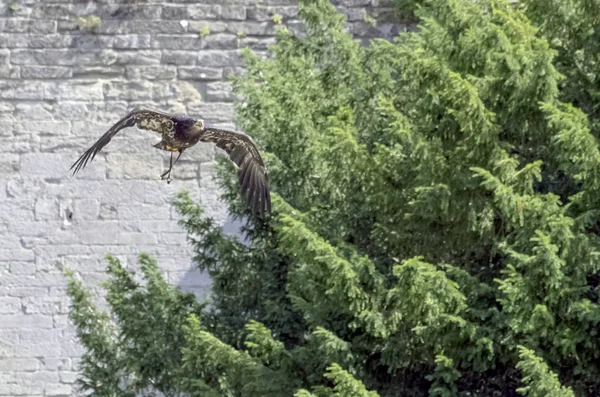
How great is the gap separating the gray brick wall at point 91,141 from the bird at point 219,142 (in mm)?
3004

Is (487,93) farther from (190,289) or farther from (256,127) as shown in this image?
(190,289)

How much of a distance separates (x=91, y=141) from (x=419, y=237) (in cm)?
382

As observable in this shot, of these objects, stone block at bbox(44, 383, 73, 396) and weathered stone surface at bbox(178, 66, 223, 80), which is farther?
weathered stone surface at bbox(178, 66, 223, 80)

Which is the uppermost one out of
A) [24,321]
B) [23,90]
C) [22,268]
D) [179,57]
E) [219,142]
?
[219,142]

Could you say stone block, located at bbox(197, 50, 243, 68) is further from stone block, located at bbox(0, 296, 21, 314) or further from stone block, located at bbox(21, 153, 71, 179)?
stone block, located at bbox(0, 296, 21, 314)

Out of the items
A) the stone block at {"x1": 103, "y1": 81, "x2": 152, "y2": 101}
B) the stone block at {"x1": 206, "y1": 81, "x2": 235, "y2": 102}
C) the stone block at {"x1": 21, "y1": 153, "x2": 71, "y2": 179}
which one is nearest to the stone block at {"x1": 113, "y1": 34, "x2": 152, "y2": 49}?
the stone block at {"x1": 103, "y1": 81, "x2": 152, "y2": 101}

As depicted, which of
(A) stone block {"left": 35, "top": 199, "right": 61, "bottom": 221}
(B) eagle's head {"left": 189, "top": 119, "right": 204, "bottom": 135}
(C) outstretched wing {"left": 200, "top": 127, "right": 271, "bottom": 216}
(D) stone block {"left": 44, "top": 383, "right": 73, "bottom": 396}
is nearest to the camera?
(B) eagle's head {"left": 189, "top": 119, "right": 204, "bottom": 135}

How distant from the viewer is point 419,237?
8.06 m

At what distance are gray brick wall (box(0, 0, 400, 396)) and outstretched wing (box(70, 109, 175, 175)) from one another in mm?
3416

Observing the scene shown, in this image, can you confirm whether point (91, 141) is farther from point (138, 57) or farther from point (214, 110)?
point (214, 110)

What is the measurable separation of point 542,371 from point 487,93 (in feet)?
5.66

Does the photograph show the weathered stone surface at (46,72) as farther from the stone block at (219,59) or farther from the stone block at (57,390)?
the stone block at (57,390)

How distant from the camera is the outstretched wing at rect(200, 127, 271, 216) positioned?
769 centimetres

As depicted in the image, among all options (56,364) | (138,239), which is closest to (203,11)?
(138,239)
